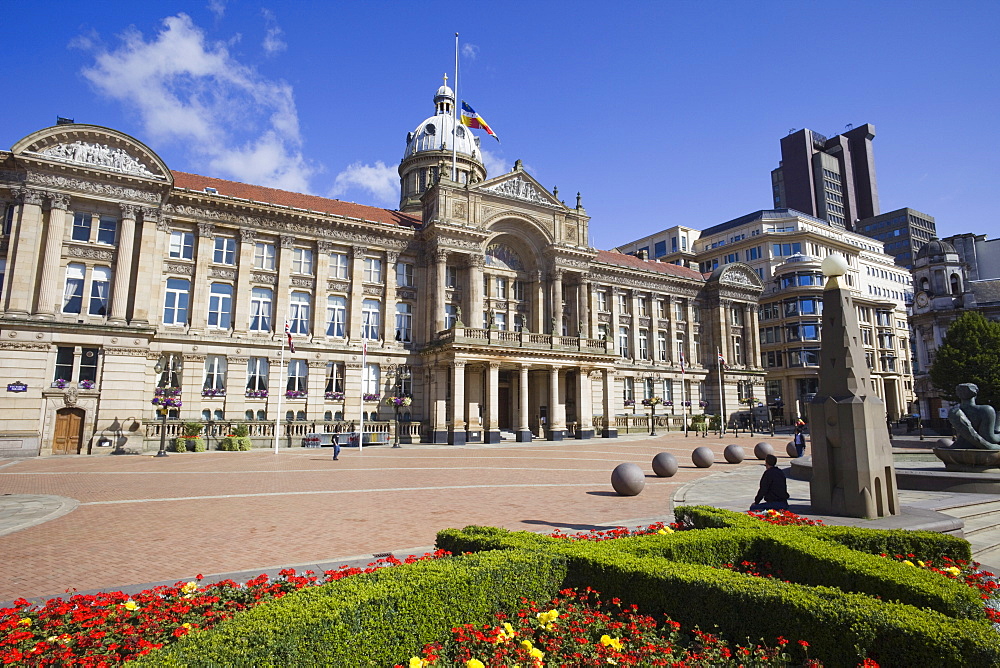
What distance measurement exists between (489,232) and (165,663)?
46.0 m

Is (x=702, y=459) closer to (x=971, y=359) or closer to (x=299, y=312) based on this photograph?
(x=299, y=312)

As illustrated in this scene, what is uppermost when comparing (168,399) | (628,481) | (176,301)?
(176,301)

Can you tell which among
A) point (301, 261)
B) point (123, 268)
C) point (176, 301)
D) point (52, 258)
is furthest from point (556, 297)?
point (52, 258)

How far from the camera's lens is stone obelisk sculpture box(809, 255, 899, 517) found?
10.5 meters

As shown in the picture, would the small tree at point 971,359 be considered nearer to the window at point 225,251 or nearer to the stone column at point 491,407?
the stone column at point 491,407

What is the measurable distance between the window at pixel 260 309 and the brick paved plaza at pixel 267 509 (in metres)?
16.1

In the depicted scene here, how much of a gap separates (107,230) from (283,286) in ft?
37.9

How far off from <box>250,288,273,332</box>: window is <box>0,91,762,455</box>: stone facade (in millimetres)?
160

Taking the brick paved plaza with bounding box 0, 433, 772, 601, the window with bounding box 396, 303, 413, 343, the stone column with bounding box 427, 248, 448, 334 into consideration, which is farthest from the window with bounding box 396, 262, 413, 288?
the brick paved plaza with bounding box 0, 433, 772, 601

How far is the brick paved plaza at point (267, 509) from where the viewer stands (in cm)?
924

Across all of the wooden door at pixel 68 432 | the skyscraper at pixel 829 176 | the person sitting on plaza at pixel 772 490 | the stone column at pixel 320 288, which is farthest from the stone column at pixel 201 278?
the skyscraper at pixel 829 176

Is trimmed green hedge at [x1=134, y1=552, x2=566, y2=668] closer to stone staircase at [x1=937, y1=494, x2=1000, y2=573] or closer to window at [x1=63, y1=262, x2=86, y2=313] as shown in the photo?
stone staircase at [x1=937, y1=494, x2=1000, y2=573]

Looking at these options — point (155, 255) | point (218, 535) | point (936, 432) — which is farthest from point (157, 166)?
point (936, 432)

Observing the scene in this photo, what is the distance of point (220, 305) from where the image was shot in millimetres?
40375
